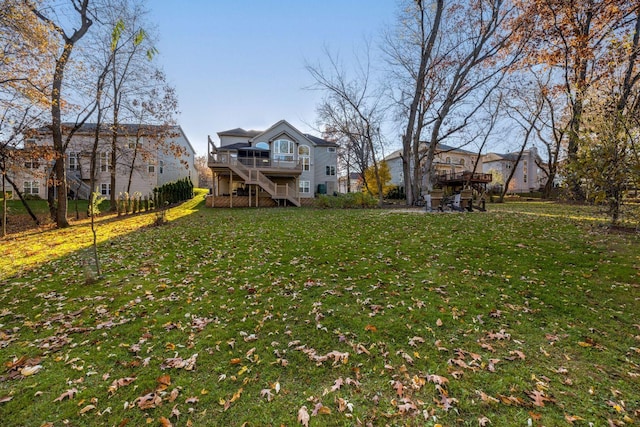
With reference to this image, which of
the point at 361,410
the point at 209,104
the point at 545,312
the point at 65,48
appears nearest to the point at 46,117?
the point at 65,48

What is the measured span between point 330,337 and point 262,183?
65.7ft

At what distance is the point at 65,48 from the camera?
40.5 feet

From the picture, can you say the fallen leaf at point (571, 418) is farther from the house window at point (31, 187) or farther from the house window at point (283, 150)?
the house window at point (31, 187)

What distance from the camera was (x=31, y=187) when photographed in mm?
27438

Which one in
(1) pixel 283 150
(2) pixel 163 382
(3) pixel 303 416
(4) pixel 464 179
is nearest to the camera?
(3) pixel 303 416

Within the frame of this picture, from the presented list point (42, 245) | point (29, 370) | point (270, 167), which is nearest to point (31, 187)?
point (270, 167)

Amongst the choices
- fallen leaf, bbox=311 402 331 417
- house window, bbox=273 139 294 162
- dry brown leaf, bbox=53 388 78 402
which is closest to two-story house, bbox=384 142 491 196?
house window, bbox=273 139 294 162

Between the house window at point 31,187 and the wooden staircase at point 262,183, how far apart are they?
21.4m

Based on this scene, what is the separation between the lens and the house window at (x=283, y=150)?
91.3 feet

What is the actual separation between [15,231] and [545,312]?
748 inches

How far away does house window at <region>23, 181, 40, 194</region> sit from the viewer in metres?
27.2

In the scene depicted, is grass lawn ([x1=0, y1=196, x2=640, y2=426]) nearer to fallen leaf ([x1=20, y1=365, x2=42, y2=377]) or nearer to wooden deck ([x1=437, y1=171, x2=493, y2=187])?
fallen leaf ([x1=20, y1=365, x2=42, y2=377])

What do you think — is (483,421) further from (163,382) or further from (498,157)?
(498,157)

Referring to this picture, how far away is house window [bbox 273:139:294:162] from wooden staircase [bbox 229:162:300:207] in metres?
5.21
